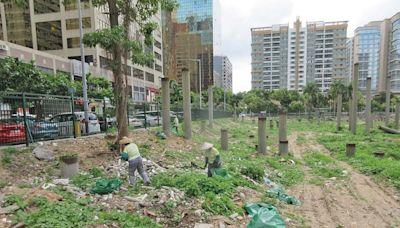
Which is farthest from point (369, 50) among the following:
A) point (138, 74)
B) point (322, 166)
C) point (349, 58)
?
point (322, 166)

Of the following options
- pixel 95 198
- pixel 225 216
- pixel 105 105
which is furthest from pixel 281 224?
pixel 105 105

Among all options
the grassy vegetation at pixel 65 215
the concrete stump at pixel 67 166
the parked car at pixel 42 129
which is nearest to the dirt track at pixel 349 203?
the grassy vegetation at pixel 65 215

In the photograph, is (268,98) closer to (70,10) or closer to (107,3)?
(70,10)

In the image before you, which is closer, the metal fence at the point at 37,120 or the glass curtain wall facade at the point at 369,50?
the metal fence at the point at 37,120

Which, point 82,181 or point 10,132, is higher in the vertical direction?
point 10,132

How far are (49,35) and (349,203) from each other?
44287 mm

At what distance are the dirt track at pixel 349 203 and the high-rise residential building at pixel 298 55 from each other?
90.3m

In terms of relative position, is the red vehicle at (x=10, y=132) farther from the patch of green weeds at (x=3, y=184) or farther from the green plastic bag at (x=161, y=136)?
the green plastic bag at (x=161, y=136)

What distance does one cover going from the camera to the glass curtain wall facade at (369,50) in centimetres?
8475

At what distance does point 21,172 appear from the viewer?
741cm

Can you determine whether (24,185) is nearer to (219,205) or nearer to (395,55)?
(219,205)

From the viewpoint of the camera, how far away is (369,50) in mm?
86312

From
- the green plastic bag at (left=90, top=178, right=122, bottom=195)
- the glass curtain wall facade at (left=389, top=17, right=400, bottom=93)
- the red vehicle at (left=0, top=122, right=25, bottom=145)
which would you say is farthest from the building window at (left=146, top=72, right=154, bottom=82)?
the glass curtain wall facade at (left=389, top=17, right=400, bottom=93)

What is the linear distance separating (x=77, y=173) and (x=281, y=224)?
540 centimetres
